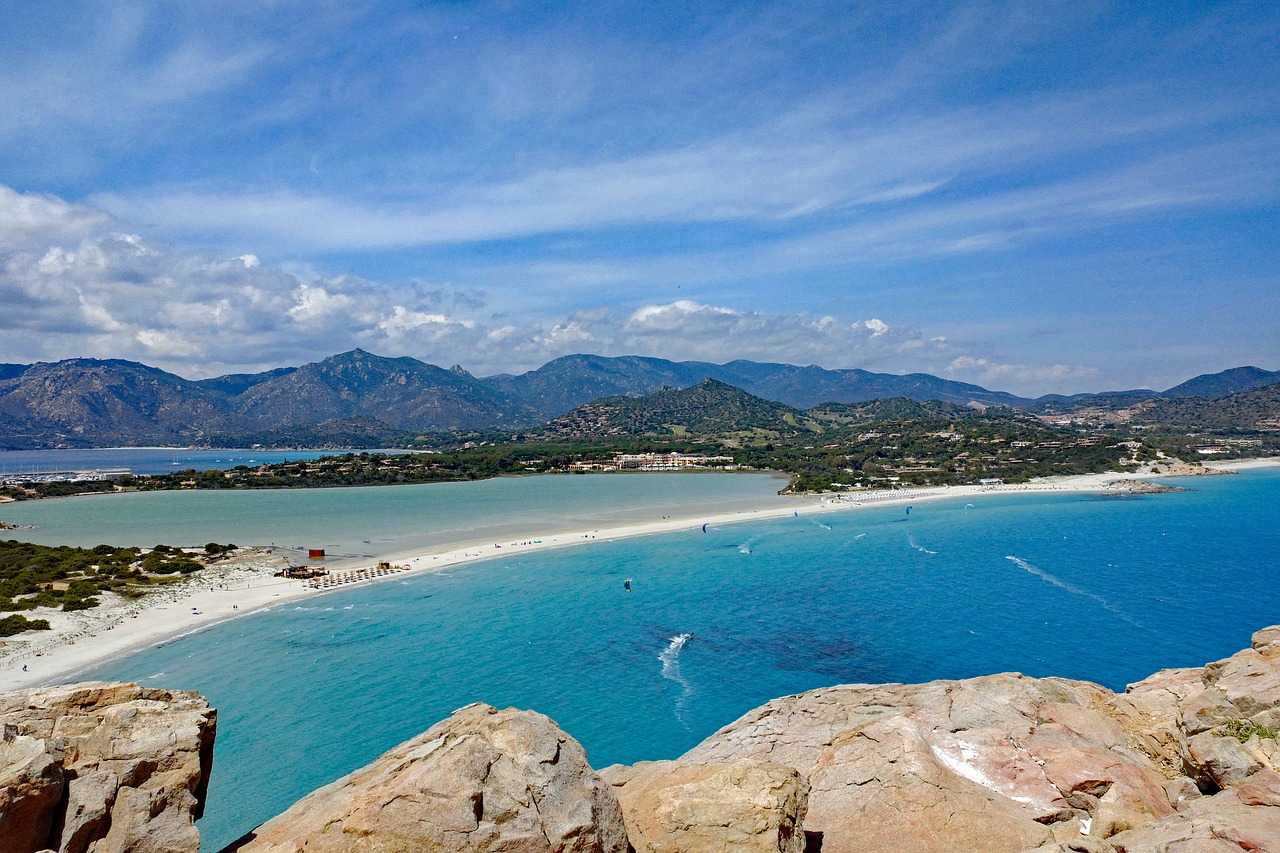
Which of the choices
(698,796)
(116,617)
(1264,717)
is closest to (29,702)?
(698,796)

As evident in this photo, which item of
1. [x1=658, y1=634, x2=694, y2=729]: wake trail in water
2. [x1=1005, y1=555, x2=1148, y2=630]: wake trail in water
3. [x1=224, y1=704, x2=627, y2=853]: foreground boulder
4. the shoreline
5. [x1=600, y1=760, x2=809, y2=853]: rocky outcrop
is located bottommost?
[x1=1005, y1=555, x2=1148, y2=630]: wake trail in water

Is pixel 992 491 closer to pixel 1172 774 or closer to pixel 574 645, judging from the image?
pixel 574 645

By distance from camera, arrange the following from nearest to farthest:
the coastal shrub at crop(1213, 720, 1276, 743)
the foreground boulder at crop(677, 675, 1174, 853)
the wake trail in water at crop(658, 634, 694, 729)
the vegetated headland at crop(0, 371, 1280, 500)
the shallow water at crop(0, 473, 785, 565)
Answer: the foreground boulder at crop(677, 675, 1174, 853), the coastal shrub at crop(1213, 720, 1276, 743), the wake trail in water at crop(658, 634, 694, 729), the shallow water at crop(0, 473, 785, 565), the vegetated headland at crop(0, 371, 1280, 500)

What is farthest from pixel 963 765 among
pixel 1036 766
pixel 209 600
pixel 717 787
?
pixel 209 600

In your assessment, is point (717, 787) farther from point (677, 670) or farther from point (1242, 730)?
point (677, 670)

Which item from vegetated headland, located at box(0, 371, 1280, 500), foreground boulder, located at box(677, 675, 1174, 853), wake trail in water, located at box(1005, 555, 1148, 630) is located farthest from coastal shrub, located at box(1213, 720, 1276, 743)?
vegetated headland, located at box(0, 371, 1280, 500)

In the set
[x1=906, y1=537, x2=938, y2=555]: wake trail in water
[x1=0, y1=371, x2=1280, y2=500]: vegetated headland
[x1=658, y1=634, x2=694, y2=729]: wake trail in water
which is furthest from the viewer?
[x1=0, y1=371, x2=1280, y2=500]: vegetated headland

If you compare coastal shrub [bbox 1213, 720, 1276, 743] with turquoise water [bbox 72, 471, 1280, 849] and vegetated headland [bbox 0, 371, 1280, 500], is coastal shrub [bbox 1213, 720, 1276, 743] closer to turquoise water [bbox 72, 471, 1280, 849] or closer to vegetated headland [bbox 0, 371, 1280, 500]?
turquoise water [bbox 72, 471, 1280, 849]
